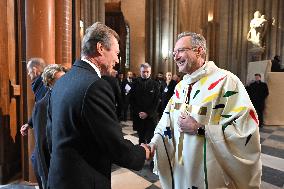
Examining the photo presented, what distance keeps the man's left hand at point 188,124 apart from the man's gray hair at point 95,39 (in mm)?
746

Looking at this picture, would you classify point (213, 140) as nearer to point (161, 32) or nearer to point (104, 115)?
point (104, 115)

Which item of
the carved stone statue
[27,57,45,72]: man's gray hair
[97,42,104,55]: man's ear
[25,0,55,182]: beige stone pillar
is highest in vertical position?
the carved stone statue

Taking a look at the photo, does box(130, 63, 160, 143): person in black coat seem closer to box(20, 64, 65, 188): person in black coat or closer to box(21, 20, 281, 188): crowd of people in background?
box(20, 64, 65, 188): person in black coat

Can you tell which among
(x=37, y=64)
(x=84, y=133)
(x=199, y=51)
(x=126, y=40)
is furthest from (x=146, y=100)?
(x=126, y=40)

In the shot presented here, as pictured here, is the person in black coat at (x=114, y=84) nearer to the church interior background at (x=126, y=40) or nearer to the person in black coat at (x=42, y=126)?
the church interior background at (x=126, y=40)

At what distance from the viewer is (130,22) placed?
15.6 meters

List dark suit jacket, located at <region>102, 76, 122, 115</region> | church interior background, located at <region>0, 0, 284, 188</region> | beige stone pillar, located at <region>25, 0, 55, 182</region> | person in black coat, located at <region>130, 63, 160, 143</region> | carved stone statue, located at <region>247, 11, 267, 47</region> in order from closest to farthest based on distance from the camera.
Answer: beige stone pillar, located at <region>25, 0, 55, 182</region> < church interior background, located at <region>0, 0, 284, 188</region> < person in black coat, located at <region>130, 63, 160, 143</region> < dark suit jacket, located at <region>102, 76, 122, 115</region> < carved stone statue, located at <region>247, 11, 267, 47</region>

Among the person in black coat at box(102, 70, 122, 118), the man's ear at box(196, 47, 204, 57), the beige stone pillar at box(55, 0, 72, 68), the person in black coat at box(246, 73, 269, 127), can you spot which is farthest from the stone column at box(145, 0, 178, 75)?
the man's ear at box(196, 47, 204, 57)

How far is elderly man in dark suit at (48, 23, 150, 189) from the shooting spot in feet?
4.65

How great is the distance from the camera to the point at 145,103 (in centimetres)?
470

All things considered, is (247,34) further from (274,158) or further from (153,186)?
(153,186)

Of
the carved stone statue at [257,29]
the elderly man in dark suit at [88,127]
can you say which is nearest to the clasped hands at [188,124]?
the elderly man in dark suit at [88,127]

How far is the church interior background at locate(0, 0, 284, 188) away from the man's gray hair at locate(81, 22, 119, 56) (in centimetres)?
223

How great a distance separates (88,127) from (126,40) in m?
14.7
